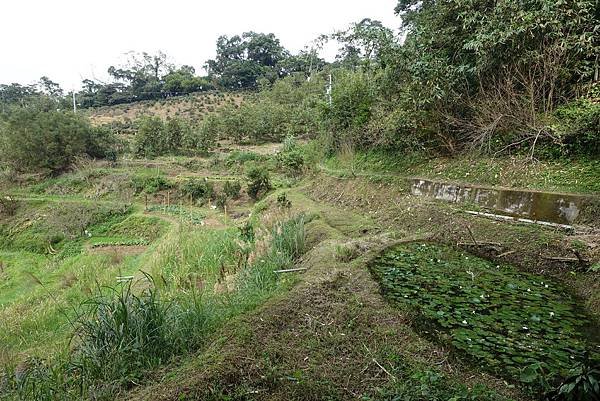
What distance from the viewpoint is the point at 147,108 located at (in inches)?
1925

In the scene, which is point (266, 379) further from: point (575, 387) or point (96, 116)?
point (96, 116)

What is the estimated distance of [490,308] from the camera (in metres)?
3.52

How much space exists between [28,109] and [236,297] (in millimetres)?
33089

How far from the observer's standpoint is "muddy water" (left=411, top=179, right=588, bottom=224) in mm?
5211

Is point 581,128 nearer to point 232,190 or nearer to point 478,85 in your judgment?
point 478,85

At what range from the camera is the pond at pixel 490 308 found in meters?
2.76

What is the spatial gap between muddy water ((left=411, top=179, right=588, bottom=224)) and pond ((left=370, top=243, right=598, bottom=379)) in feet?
4.70

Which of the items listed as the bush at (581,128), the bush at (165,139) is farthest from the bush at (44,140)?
the bush at (581,128)

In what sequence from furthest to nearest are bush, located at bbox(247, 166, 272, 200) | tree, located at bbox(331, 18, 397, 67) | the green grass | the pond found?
bush, located at bbox(247, 166, 272, 200), tree, located at bbox(331, 18, 397, 67), the green grass, the pond

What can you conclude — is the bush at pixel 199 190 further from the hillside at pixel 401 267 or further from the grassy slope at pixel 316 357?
the grassy slope at pixel 316 357

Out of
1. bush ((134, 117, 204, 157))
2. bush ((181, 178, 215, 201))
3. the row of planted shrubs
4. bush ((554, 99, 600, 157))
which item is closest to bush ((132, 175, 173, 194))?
bush ((181, 178, 215, 201))

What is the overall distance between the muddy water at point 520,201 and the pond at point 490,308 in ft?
4.70

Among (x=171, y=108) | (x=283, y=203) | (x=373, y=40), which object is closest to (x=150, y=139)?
(x=171, y=108)

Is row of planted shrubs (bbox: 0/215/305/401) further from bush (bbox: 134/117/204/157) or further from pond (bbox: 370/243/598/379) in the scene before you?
bush (bbox: 134/117/204/157)
